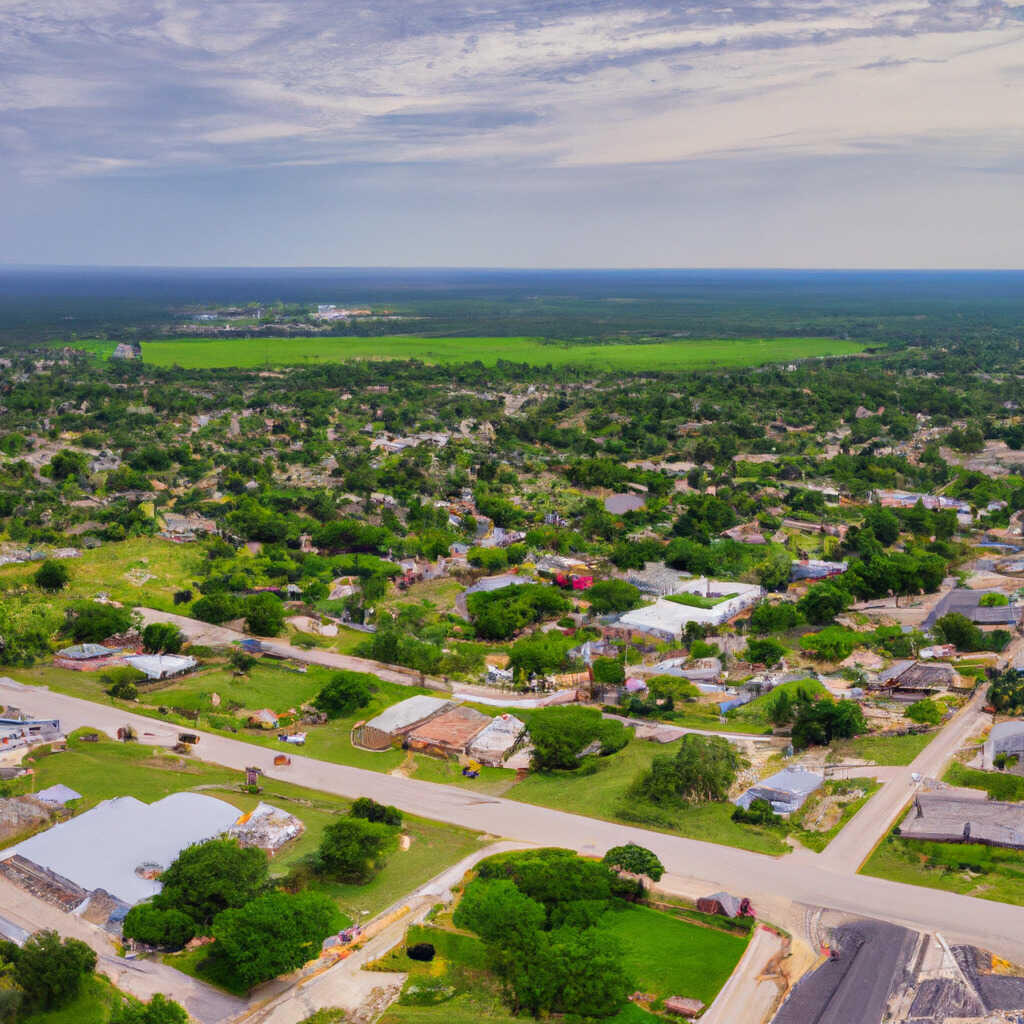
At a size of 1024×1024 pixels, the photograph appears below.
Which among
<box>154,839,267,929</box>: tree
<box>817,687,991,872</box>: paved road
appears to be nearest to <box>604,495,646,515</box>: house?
<box>817,687,991,872</box>: paved road

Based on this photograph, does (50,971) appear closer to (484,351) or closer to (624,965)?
(624,965)

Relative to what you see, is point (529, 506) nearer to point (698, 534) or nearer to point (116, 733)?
point (698, 534)

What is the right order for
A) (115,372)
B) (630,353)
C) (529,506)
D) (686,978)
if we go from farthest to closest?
1. (630,353)
2. (115,372)
3. (529,506)
4. (686,978)

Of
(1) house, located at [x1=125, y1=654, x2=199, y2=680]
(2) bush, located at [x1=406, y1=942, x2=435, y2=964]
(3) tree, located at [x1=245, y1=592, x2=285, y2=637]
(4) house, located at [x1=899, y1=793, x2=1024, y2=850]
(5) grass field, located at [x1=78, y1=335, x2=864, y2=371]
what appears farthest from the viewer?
(5) grass field, located at [x1=78, y1=335, x2=864, y2=371]

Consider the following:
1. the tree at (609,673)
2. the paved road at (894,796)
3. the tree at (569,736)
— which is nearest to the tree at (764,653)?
the tree at (609,673)

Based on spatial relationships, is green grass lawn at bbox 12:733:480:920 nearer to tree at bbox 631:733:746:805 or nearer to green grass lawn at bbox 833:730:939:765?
tree at bbox 631:733:746:805

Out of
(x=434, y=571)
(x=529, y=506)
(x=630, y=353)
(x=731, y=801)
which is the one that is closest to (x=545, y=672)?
(x=731, y=801)
